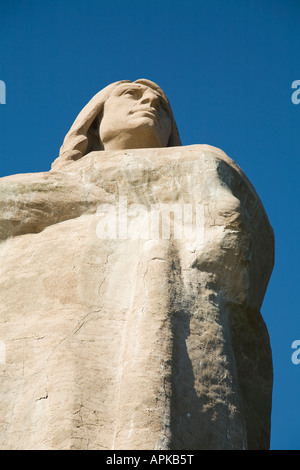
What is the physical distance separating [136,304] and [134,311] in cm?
6

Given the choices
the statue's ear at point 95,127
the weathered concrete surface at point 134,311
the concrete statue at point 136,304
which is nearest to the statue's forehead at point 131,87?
the statue's ear at point 95,127

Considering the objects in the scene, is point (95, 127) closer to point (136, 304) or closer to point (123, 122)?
point (123, 122)

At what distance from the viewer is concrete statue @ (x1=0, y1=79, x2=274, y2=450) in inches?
268

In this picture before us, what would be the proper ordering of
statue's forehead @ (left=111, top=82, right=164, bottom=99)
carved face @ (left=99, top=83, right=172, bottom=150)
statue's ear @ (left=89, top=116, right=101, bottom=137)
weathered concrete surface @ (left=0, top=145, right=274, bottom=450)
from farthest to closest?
1. statue's ear @ (left=89, top=116, right=101, bottom=137)
2. statue's forehead @ (left=111, top=82, right=164, bottom=99)
3. carved face @ (left=99, top=83, right=172, bottom=150)
4. weathered concrete surface @ (left=0, top=145, right=274, bottom=450)

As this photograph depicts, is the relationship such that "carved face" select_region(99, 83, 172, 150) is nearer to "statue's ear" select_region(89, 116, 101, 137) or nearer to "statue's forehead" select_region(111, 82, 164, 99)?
"statue's forehead" select_region(111, 82, 164, 99)

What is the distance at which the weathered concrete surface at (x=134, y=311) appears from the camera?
6.80 m

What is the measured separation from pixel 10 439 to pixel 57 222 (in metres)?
2.22

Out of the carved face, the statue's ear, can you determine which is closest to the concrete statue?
the carved face

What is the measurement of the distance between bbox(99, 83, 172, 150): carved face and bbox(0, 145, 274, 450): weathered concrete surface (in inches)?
30.9

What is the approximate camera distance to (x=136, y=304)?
24.3 ft

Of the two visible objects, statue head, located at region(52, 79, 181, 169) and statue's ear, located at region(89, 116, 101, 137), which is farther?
statue's ear, located at region(89, 116, 101, 137)

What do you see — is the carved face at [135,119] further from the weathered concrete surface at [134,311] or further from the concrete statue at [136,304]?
the weathered concrete surface at [134,311]

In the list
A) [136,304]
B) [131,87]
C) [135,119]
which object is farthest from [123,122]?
[136,304]

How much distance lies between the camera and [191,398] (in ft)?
22.8
